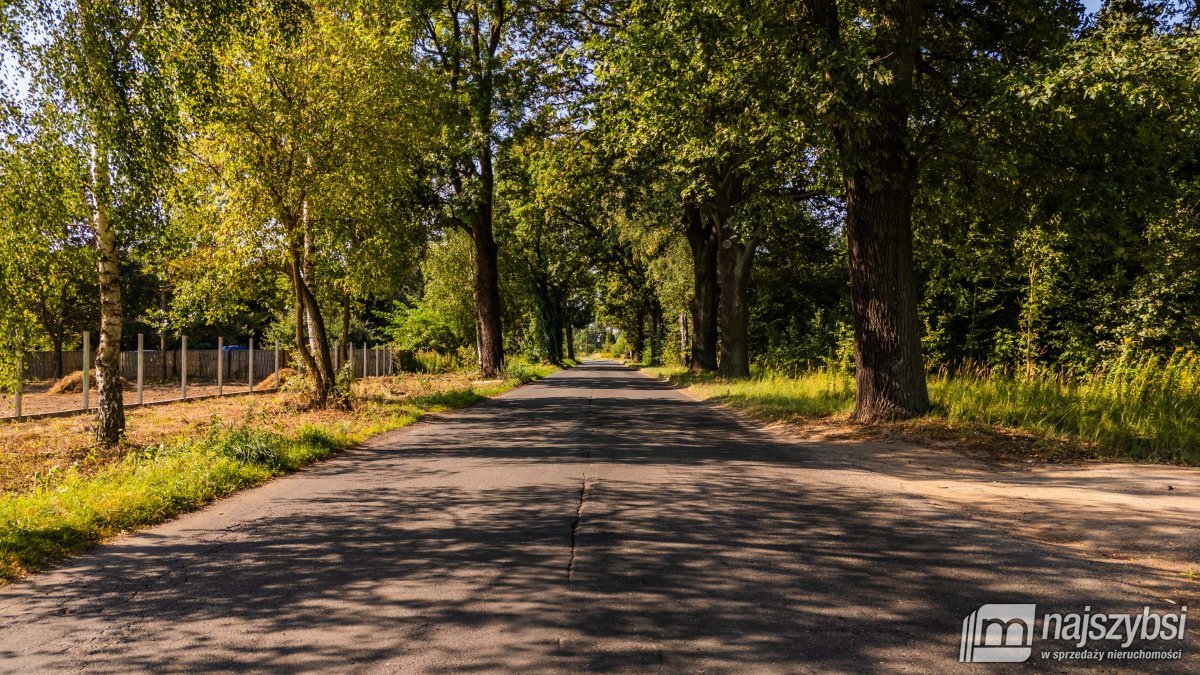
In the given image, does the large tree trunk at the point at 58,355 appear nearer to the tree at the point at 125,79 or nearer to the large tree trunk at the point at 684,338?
the tree at the point at 125,79

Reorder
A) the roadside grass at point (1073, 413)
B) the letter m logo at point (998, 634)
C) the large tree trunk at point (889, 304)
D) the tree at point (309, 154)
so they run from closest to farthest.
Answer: the letter m logo at point (998, 634) < the roadside grass at point (1073, 413) < the large tree trunk at point (889, 304) < the tree at point (309, 154)

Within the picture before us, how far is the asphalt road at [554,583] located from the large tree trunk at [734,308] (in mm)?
16138

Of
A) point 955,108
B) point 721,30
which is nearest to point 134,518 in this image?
point 721,30

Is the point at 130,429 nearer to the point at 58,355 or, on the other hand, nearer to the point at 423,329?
the point at 58,355

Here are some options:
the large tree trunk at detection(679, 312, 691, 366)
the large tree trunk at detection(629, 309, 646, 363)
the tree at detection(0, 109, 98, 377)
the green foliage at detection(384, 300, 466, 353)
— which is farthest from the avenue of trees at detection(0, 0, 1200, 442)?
the large tree trunk at detection(629, 309, 646, 363)

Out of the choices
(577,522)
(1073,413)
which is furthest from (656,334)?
(577,522)

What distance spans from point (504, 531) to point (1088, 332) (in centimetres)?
1694

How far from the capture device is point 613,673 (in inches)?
124

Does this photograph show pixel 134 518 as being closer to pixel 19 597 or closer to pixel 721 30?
pixel 19 597

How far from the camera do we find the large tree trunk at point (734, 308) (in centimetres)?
2364

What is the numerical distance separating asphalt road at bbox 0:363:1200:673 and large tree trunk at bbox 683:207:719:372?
19.9 metres

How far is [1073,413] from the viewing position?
9.92m

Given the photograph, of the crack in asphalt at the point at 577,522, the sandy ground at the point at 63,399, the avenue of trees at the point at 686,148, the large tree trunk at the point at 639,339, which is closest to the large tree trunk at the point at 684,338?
the avenue of trees at the point at 686,148

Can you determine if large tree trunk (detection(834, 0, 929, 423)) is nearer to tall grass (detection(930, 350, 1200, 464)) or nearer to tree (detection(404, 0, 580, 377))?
tall grass (detection(930, 350, 1200, 464))
